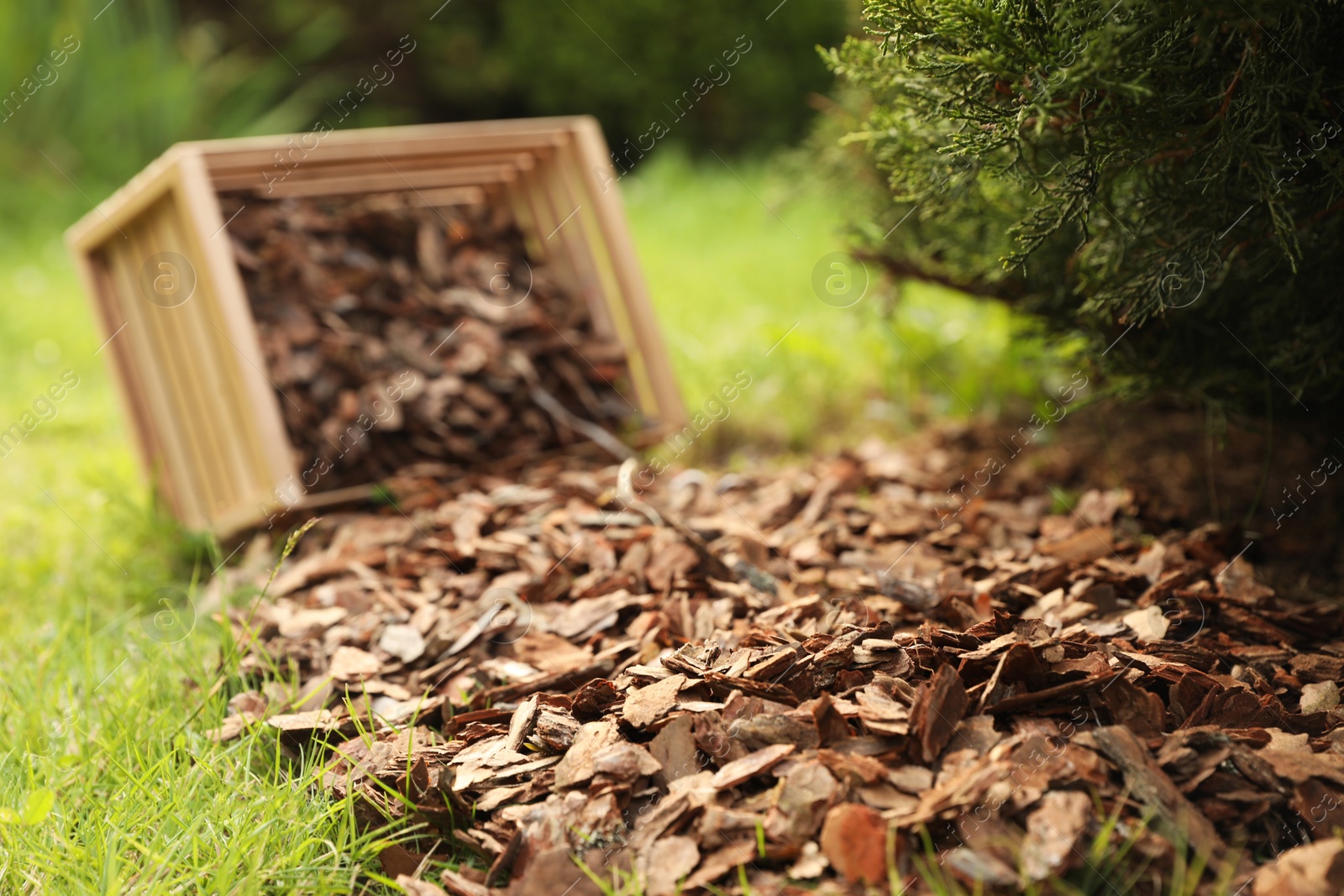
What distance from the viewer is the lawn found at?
1.62 meters

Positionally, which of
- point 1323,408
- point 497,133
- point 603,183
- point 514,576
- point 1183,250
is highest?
point 497,133

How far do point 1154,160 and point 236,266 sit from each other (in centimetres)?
245

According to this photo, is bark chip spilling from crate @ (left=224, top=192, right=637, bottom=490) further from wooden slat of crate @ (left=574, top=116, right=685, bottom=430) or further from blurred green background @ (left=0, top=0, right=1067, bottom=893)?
blurred green background @ (left=0, top=0, right=1067, bottom=893)

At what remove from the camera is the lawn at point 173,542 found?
162cm

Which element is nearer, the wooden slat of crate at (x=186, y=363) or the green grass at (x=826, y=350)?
the wooden slat of crate at (x=186, y=363)

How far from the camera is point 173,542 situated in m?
3.14

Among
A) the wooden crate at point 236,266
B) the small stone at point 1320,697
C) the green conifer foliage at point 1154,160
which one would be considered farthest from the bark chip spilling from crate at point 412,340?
the small stone at point 1320,697

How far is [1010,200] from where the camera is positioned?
96.9 inches

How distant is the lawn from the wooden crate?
0.88 feet

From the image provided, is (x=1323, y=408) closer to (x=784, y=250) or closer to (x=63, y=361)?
(x=784, y=250)

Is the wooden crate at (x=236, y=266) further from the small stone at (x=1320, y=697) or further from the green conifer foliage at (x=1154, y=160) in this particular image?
the small stone at (x=1320, y=697)

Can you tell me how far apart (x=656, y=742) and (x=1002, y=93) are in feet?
3.88

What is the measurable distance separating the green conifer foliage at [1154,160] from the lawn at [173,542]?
777 mm

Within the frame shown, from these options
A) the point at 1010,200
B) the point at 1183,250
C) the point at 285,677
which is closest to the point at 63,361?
the point at 285,677
